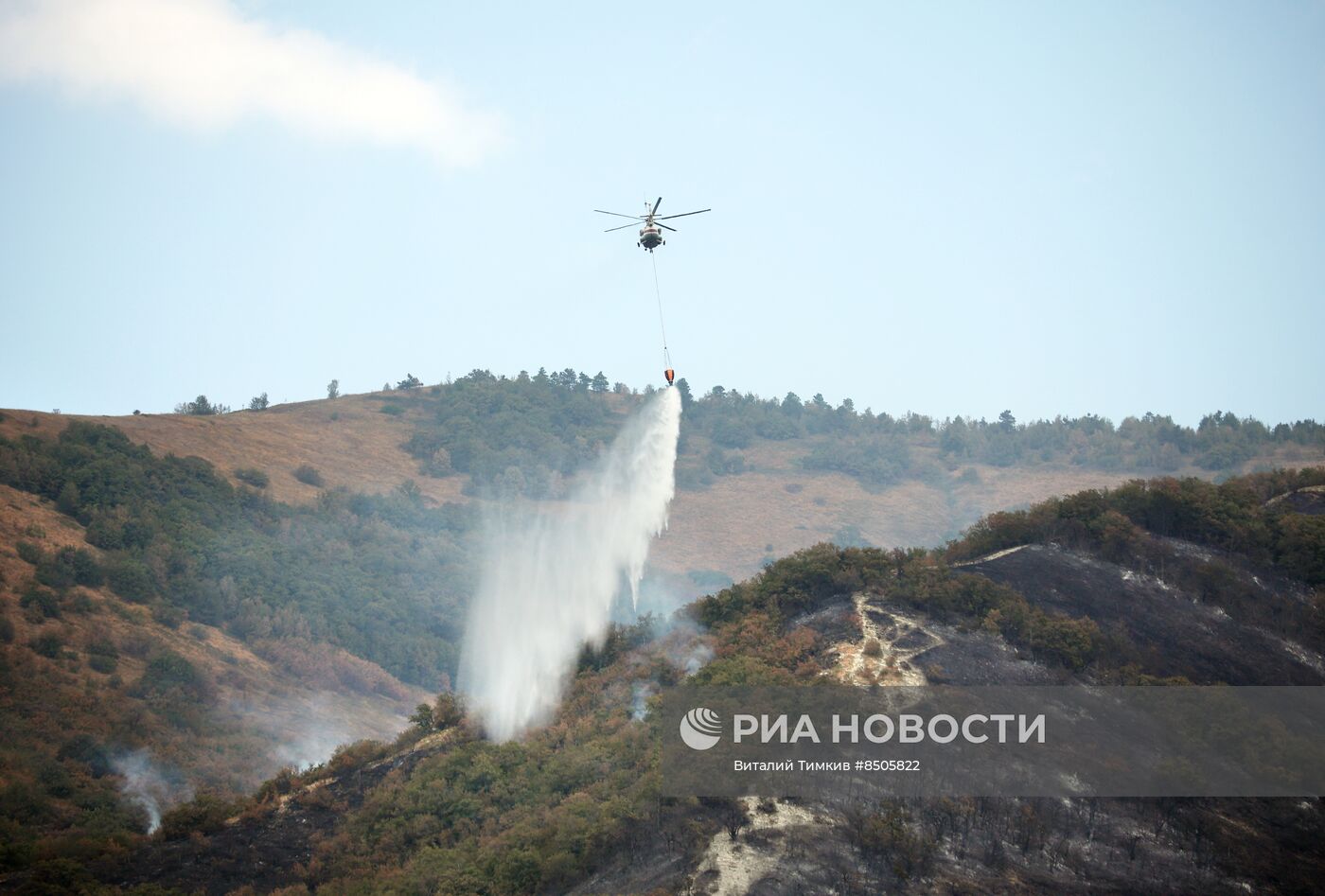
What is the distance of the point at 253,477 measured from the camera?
494 ft

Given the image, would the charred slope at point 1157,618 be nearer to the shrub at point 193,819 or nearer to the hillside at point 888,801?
the hillside at point 888,801

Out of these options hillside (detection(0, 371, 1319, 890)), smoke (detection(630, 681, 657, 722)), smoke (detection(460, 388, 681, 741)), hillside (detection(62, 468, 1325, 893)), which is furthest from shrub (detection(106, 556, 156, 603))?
smoke (detection(630, 681, 657, 722))

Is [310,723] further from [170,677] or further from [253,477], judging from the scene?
[253,477]

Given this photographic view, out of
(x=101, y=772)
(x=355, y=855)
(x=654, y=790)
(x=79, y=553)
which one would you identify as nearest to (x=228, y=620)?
(x=79, y=553)

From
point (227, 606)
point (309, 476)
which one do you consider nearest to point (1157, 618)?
point (227, 606)

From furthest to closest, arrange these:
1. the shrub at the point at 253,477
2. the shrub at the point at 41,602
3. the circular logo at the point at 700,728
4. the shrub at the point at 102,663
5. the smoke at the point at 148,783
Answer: the shrub at the point at 253,477 → the shrub at the point at 41,602 → the shrub at the point at 102,663 → the smoke at the point at 148,783 → the circular logo at the point at 700,728

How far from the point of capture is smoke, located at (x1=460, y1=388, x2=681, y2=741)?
7194 cm

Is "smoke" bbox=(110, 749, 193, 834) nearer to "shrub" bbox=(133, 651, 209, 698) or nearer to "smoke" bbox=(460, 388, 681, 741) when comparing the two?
"shrub" bbox=(133, 651, 209, 698)

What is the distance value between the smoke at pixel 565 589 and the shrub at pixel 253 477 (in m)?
57.1

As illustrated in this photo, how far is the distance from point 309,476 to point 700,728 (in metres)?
124

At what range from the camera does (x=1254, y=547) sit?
73.9 metres

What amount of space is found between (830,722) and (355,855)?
920 inches

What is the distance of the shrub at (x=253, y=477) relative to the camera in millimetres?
149375

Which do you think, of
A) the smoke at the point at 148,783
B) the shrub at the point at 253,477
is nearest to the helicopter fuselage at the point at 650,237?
the smoke at the point at 148,783
